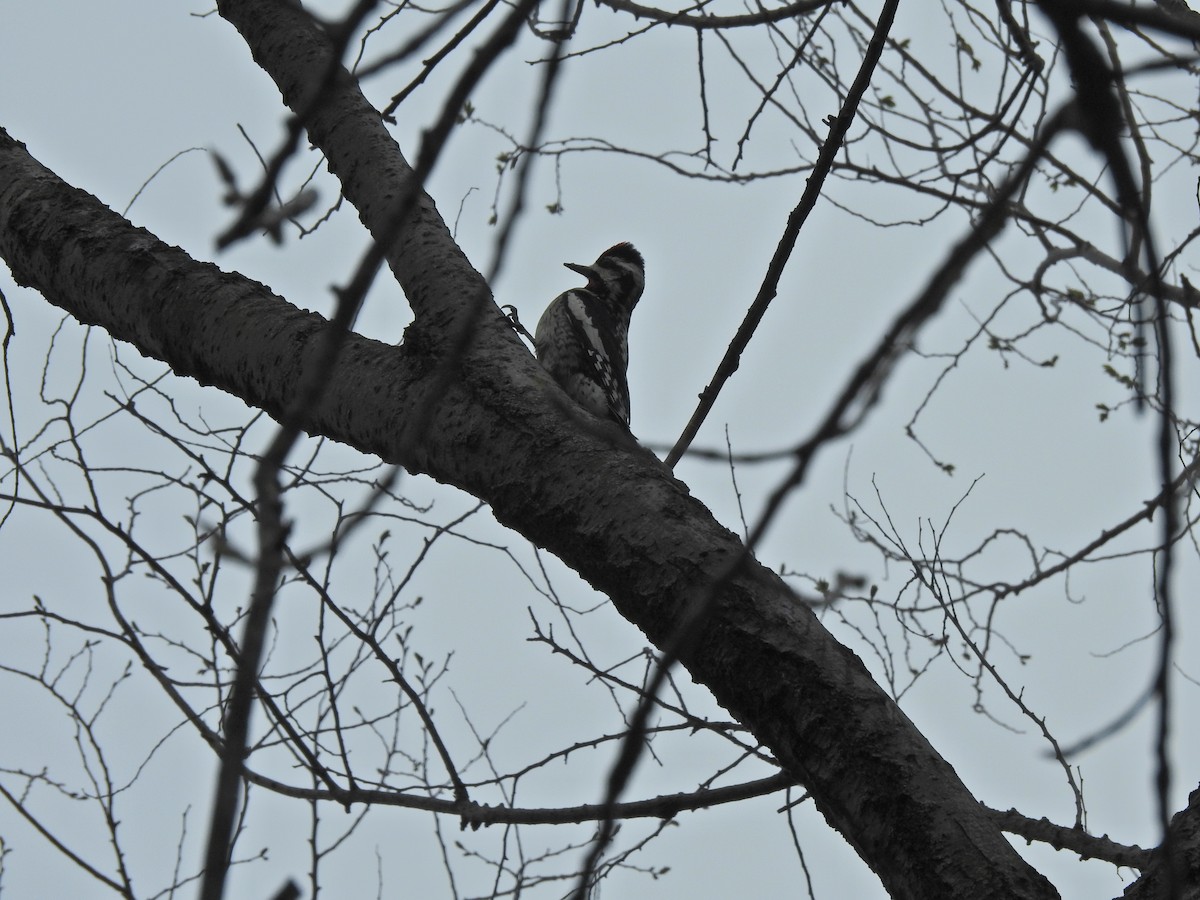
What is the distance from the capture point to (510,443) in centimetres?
208

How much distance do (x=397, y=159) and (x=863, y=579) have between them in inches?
73.6

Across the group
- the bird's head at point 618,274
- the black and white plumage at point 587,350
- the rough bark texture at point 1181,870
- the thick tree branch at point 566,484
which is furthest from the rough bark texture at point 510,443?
the bird's head at point 618,274

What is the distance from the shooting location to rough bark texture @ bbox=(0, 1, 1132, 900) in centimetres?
167

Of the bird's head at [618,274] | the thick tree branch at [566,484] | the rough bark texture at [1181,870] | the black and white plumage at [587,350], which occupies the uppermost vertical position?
the bird's head at [618,274]

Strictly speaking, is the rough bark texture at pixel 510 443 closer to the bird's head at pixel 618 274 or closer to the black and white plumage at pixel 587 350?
the black and white plumage at pixel 587 350

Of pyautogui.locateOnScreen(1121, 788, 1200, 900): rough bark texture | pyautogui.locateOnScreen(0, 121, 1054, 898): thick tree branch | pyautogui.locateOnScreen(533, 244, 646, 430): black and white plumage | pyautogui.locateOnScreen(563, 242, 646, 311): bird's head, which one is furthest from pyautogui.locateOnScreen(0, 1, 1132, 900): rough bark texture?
pyautogui.locateOnScreen(563, 242, 646, 311): bird's head

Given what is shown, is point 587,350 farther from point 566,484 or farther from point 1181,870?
point 1181,870

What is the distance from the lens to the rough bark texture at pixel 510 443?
167 cm

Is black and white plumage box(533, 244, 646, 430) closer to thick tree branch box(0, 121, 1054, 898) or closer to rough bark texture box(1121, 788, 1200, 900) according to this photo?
thick tree branch box(0, 121, 1054, 898)

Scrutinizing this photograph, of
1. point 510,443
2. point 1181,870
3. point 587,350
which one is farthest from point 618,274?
point 1181,870

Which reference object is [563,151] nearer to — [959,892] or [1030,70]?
[1030,70]

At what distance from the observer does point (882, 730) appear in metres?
1.71

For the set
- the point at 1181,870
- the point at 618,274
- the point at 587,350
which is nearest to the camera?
the point at 1181,870

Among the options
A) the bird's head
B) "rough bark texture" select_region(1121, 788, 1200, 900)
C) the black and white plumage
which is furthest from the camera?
the bird's head
